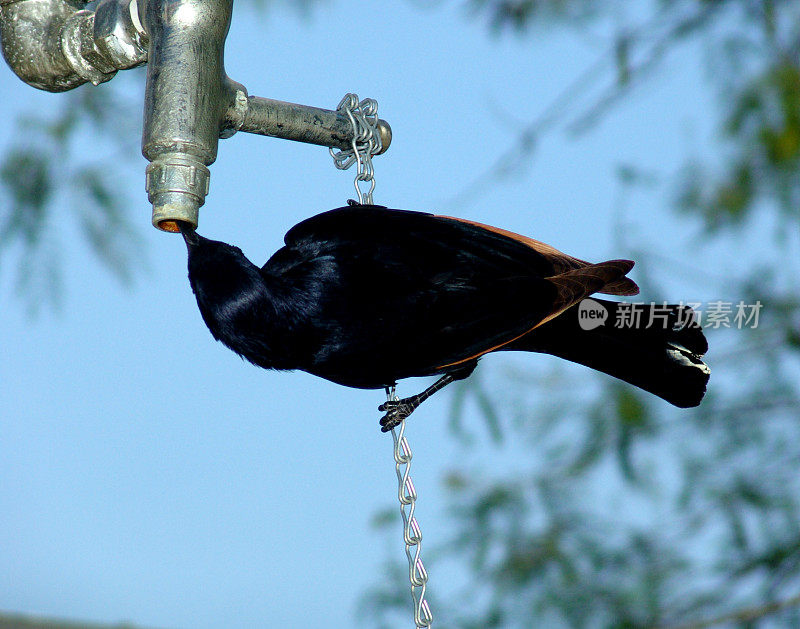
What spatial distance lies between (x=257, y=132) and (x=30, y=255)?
8.00ft

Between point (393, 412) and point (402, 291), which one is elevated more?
point (402, 291)

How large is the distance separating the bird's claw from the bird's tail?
1.15 ft

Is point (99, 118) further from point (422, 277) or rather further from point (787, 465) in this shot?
point (787, 465)

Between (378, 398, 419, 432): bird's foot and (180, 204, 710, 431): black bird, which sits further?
(378, 398, 419, 432): bird's foot

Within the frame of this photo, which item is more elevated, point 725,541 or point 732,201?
point 732,201

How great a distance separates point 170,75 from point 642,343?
1.50 metres

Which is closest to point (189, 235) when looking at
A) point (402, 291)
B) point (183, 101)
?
point (183, 101)

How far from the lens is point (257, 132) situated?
251cm

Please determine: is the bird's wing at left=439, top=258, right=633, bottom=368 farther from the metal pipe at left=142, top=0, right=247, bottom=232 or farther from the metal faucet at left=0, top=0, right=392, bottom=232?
the metal pipe at left=142, top=0, right=247, bottom=232

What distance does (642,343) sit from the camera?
2791 millimetres

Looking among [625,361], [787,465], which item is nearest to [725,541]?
[787,465]

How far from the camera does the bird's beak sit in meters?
2.22

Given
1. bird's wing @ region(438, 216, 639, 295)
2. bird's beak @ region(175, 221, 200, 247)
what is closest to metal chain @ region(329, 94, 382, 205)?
bird's wing @ region(438, 216, 639, 295)

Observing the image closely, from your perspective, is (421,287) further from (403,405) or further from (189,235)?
(189,235)
